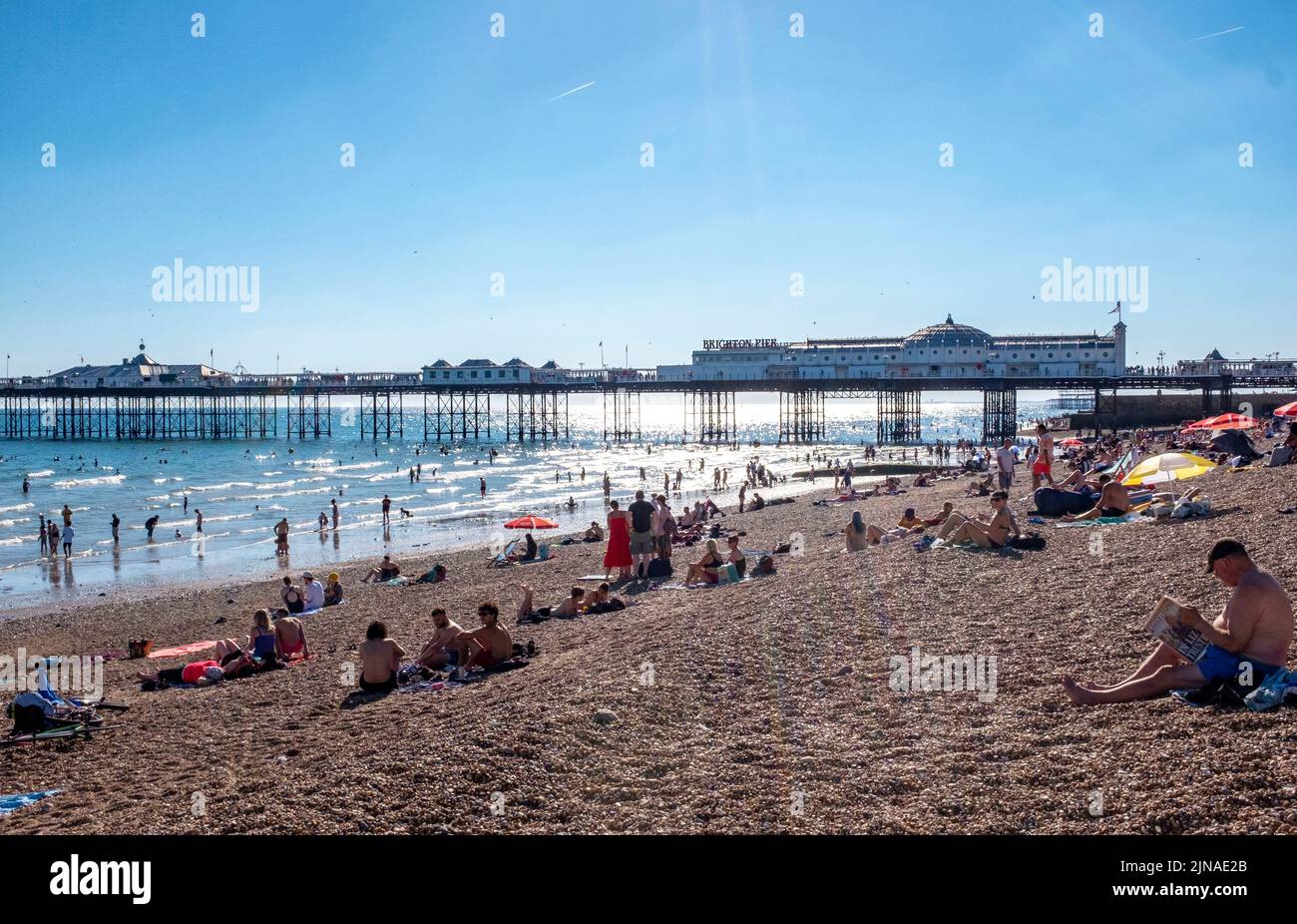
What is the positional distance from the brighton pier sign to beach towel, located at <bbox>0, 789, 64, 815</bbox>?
6678cm

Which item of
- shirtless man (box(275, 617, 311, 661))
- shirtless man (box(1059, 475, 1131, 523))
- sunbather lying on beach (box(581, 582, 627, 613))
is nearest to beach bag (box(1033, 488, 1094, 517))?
shirtless man (box(1059, 475, 1131, 523))

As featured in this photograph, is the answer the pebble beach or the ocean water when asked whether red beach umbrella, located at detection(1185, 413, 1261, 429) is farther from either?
the ocean water

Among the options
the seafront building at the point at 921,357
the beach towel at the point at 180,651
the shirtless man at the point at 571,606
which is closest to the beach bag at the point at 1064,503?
the shirtless man at the point at 571,606

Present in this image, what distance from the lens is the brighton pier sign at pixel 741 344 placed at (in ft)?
236

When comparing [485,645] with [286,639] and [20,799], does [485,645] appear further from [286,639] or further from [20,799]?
[20,799]

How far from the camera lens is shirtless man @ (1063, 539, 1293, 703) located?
17.1 ft

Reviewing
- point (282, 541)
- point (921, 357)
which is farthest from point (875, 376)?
point (282, 541)

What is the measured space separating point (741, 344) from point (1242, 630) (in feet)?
224

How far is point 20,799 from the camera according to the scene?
6.62 meters

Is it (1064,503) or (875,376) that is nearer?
(1064,503)

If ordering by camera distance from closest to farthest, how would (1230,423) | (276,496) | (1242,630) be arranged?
(1242,630) → (1230,423) → (276,496)

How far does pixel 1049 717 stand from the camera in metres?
5.70

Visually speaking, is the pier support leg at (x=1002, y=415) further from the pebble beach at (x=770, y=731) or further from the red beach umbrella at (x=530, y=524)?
the pebble beach at (x=770, y=731)
